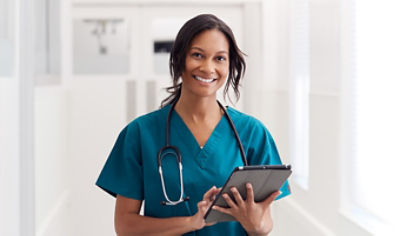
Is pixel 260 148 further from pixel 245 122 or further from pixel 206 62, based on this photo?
pixel 206 62

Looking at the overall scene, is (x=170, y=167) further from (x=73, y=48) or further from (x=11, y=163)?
(x=73, y=48)

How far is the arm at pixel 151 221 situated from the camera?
1240 mm

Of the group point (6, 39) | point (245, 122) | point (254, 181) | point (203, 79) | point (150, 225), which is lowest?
point (150, 225)

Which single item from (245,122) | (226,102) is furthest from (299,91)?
(245,122)

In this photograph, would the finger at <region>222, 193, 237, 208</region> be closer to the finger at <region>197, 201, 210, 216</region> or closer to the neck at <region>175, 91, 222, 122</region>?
the finger at <region>197, 201, 210, 216</region>

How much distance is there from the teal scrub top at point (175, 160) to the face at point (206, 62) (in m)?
0.15

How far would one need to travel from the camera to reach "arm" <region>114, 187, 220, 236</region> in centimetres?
124

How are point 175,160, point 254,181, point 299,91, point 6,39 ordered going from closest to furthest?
point 254,181, point 175,160, point 6,39, point 299,91

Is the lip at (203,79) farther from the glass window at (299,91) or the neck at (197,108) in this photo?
the glass window at (299,91)

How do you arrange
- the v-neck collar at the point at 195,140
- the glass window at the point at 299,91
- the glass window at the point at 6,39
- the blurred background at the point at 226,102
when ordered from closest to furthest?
the v-neck collar at the point at 195,140 < the glass window at the point at 6,39 < the blurred background at the point at 226,102 < the glass window at the point at 299,91

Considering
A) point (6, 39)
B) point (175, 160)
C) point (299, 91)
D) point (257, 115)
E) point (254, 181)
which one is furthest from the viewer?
point (257, 115)

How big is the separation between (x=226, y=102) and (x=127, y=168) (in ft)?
6.75

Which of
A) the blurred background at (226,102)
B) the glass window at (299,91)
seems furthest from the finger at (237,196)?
the glass window at (299,91)

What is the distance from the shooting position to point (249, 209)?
124 centimetres
